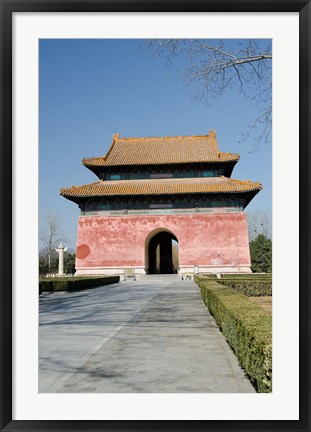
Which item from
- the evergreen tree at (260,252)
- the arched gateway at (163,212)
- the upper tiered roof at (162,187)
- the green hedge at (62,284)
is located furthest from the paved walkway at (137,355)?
the evergreen tree at (260,252)

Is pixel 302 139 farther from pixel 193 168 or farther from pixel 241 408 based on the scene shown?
pixel 193 168

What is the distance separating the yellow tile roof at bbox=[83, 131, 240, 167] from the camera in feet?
99.0

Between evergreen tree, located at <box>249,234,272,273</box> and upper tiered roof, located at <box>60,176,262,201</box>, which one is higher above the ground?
upper tiered roof, located at <box>60,176,262,201</box>

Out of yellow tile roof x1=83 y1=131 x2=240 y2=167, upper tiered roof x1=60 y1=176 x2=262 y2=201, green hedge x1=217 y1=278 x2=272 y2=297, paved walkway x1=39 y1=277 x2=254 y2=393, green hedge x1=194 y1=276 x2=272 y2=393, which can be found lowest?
green hedge x1=217 y1=278 x2=272 y2=297

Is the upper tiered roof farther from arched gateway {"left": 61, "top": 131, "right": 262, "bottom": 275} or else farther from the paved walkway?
the paved walkway

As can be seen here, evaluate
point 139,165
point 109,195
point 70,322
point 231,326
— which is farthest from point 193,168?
point 231,326

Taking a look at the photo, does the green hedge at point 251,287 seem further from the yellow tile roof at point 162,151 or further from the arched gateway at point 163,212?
the yellow tile roof at point 162,151

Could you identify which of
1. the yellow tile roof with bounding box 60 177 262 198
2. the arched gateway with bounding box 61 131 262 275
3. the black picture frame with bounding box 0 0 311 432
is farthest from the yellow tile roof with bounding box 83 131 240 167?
the black picture frame with bounding box 0 0 311 432

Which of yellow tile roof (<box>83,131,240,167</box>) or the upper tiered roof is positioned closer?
the upper tiered roof

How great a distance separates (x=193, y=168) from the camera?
3003cm

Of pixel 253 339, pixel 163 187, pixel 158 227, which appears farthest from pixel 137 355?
pixel 158 227

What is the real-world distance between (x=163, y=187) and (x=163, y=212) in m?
1.84

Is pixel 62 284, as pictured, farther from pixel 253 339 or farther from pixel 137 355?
pixel 253 339

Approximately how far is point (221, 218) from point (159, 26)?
2592 cm
